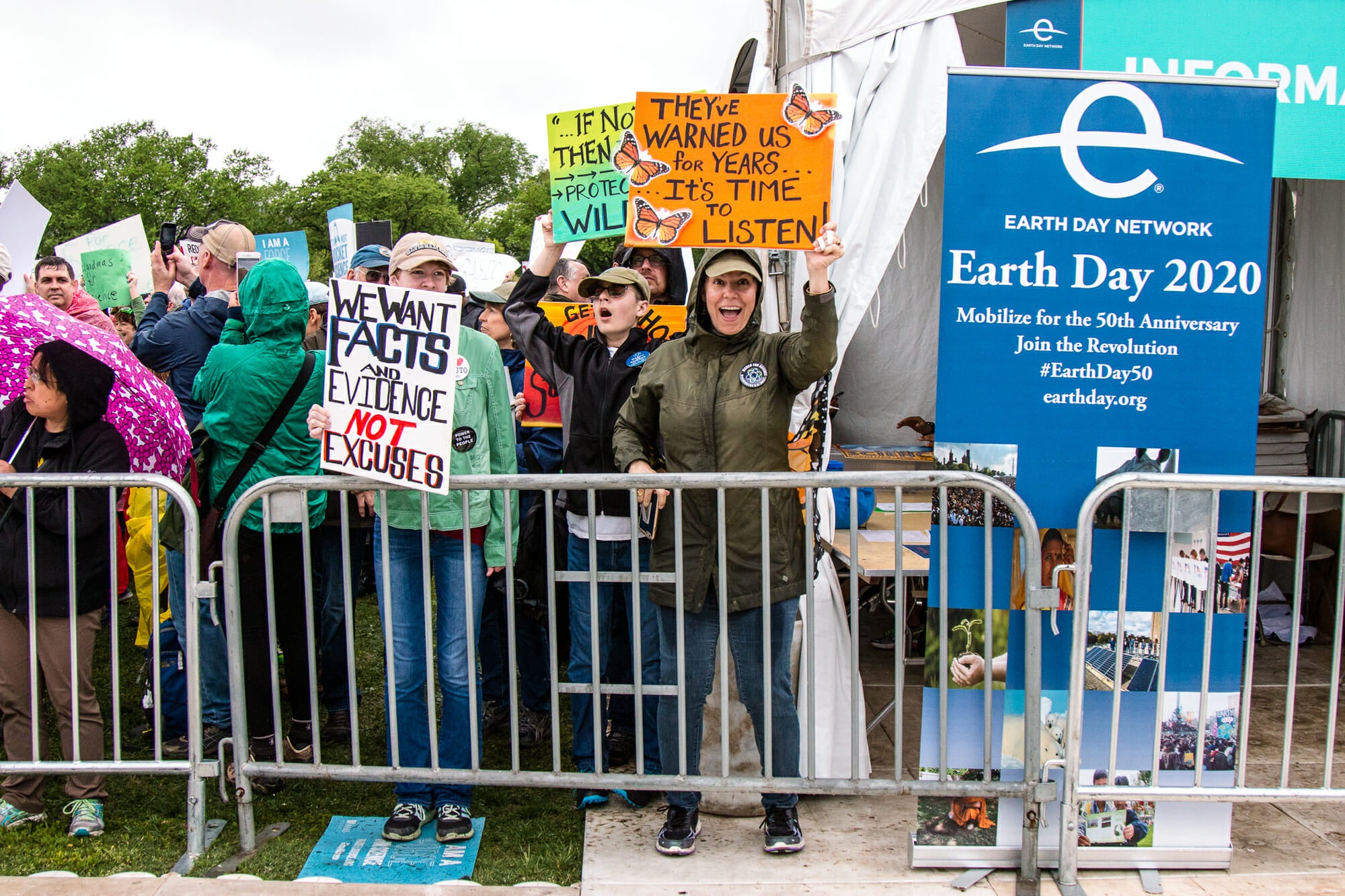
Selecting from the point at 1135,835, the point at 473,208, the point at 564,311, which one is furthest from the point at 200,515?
the point at 473,208

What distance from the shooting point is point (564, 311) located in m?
5.01

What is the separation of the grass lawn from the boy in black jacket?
27cm

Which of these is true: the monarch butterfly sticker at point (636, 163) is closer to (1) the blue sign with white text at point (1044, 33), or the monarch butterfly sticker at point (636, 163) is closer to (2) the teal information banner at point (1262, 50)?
(1) the blue sign with white text at point (1044, 33)

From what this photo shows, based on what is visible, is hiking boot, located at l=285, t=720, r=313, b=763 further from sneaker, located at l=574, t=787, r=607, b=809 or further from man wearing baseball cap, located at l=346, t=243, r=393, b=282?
man wearing baseball cap, located at l=346, t=243, r=393, b=282

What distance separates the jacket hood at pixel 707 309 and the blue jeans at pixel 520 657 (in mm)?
1800

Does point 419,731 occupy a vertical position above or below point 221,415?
below

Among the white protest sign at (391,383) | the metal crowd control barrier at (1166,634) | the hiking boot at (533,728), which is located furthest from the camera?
the hiking boot at (533,728)

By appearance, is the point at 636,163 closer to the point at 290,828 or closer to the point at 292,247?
the point at 290,828

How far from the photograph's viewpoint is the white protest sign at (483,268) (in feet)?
35.6

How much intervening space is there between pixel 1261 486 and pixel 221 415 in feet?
12.4

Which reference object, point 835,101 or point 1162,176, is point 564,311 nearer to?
point 835,101

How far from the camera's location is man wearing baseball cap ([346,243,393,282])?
4.99 m

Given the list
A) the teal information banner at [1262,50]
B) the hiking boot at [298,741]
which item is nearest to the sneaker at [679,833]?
the hiking boot at [298,741]

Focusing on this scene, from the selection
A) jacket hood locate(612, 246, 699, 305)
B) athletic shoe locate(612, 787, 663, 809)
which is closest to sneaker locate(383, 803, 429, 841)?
athletic shoe locate(612, 787, 663, 809)
